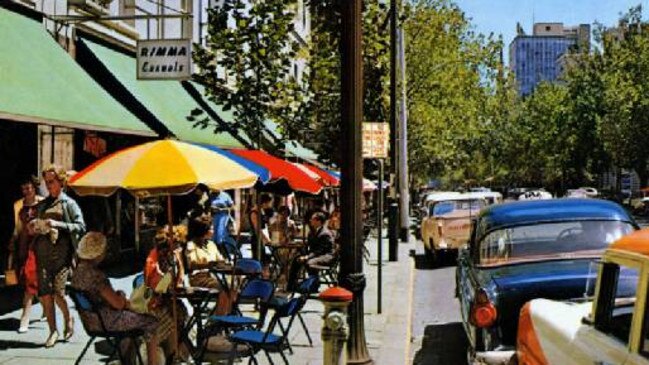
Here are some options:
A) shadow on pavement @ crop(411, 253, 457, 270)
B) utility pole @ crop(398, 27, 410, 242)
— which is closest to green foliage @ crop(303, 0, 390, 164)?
shadow on pavement @ crop(411, 253, 457, 270)

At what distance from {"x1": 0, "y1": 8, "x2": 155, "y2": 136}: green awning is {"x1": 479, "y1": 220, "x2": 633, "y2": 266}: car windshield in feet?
19.3

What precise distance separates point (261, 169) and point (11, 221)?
528 cm

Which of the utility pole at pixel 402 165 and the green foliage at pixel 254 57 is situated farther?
the utility pole at pixel 402 165

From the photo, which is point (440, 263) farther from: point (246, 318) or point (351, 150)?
point (246, 318)

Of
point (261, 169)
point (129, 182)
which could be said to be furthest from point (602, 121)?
point (129, 182)

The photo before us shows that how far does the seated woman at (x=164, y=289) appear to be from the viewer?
7.16m

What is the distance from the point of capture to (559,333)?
177 inches

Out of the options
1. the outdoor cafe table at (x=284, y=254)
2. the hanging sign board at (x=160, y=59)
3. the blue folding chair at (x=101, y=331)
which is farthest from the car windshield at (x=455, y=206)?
the blue folding chair at (x=101, y=331)

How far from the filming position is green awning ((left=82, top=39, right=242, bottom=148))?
50.0 ft

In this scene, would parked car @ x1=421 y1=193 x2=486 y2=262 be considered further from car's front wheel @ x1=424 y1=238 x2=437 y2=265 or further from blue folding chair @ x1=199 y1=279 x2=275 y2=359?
blue folding chair @ x1=199 y1=279 x2=275 y2=359

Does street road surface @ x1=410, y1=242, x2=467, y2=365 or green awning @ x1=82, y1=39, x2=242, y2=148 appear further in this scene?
green awning @ x1=82, y1=39, x2=242, y2=148

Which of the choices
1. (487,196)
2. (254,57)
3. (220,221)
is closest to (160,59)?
(254,57)

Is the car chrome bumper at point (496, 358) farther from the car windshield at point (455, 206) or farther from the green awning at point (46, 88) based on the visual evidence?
the car windshield at point (455, 206)

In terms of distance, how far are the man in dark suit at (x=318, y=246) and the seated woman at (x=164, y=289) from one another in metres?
4.95
